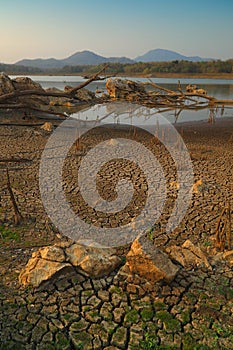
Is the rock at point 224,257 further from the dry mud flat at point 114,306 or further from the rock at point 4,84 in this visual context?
the rock at point 4,84

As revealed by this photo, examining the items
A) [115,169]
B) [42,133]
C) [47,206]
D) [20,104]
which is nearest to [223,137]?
[115,169]

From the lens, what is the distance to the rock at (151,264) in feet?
13.5

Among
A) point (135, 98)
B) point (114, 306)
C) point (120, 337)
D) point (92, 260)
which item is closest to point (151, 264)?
point (114, 306)

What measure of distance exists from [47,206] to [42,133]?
7757mm

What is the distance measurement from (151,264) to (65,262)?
133 centimetres

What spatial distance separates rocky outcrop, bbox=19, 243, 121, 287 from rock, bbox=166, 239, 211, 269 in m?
0.99

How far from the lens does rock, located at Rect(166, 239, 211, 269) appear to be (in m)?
4.62

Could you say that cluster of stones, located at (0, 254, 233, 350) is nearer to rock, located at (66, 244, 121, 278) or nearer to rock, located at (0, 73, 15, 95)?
rock, located at (66, 244, 121, 278)

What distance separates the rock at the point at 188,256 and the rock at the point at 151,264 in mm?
425

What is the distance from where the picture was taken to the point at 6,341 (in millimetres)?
3250

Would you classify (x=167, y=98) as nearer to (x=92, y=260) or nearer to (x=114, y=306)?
(x=92, y=260)

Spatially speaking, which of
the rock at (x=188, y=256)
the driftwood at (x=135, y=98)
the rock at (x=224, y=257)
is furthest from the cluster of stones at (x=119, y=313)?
the driftwood at (x=135, y=98)

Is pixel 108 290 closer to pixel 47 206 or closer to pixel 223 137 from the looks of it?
pixel 47 206

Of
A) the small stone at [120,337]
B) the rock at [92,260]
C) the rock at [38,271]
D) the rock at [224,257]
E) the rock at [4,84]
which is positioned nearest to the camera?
the small stone at [120,337]
